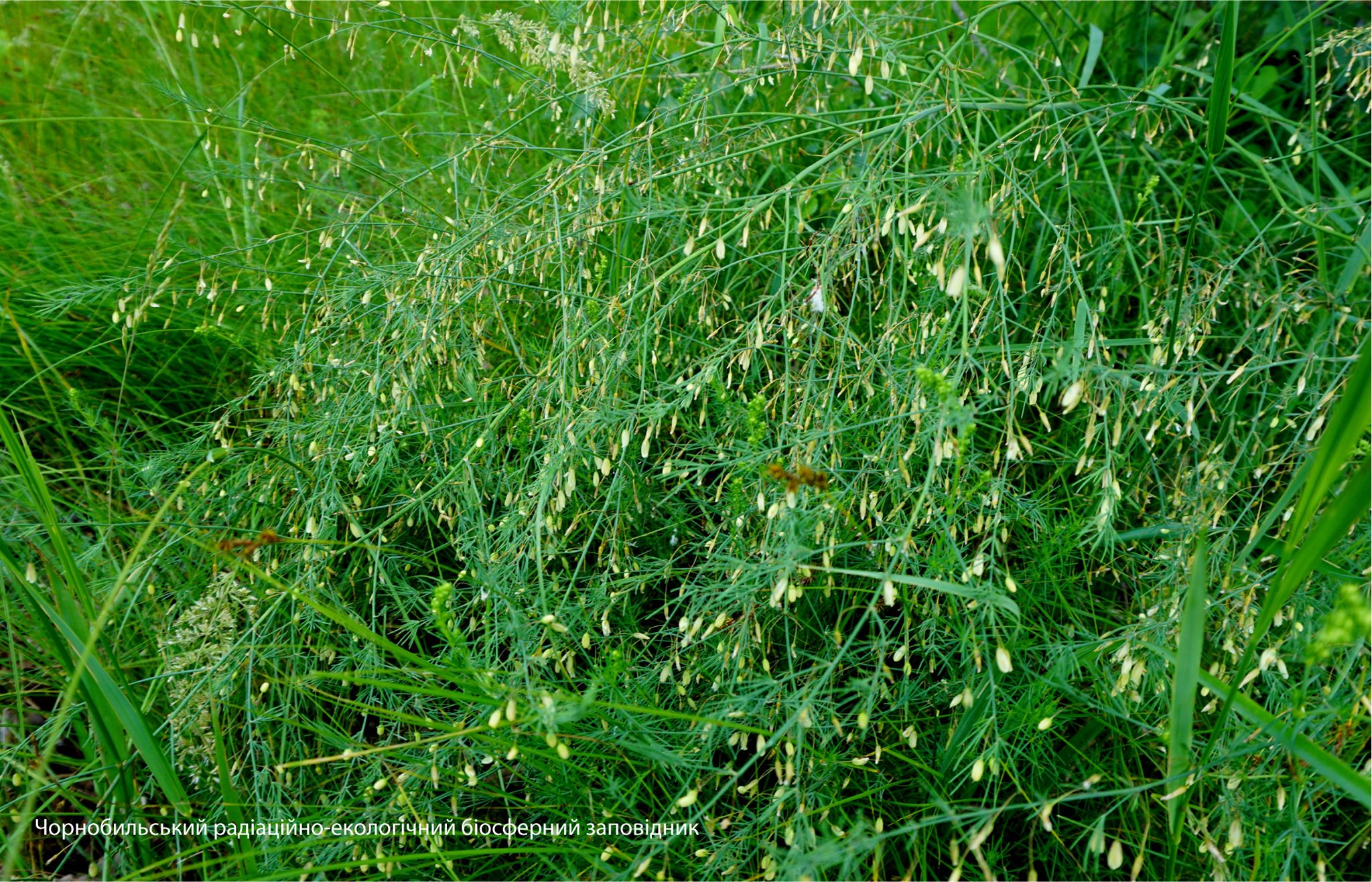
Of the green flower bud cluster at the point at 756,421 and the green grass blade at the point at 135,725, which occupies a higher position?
the green flower bud cluster at the point at 756,421

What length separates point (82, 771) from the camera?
1758 millimetres

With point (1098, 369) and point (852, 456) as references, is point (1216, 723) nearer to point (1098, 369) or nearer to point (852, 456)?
point (1098, 369)

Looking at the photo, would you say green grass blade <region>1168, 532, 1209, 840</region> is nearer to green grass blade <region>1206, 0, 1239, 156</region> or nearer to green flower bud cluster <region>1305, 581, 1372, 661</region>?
green flower bud cluster <region>1305, 581, 1372, 661</region>

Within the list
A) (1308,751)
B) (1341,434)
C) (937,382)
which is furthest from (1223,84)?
(1308,751)

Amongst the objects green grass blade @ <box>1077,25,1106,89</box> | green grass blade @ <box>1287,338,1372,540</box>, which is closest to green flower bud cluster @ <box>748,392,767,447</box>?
green grass blade @ <box>1287,338,1372,540</box>

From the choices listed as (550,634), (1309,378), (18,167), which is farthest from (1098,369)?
(18,167)

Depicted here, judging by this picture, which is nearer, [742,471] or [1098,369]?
[1098,369]

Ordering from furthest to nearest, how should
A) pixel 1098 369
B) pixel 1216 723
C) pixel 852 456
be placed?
pixel 852 456, pixel 1098 369, pixel 1216 723

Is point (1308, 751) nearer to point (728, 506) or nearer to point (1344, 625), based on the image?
point (1344, 625)

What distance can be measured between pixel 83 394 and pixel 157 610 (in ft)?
2.22

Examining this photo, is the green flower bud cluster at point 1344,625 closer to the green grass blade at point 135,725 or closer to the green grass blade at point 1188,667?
the green grass blade at point 1188,667

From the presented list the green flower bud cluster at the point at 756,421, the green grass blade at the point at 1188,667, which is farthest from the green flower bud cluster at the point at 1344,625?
the green flower bud cluster at the point at 756,421

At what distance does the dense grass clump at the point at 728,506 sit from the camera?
5.20ft

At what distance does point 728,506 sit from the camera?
189cm
